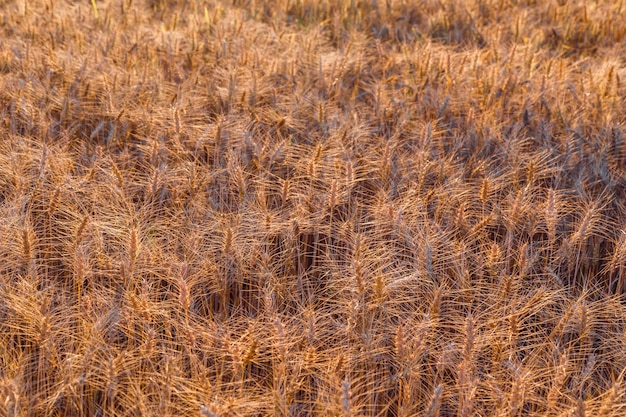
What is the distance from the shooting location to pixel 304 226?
6.19 ft

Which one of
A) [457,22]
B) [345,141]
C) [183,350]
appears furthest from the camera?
[457,22]

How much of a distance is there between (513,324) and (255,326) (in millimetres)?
606

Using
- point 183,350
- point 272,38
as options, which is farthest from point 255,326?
point 272,38

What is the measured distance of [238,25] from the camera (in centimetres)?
327

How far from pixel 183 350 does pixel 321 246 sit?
58 cm

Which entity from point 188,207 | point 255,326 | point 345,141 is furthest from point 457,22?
point 255,326

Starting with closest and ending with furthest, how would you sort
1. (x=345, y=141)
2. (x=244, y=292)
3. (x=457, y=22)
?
(x=244, y=292), (x=345, y=141), (x=457, y=22)

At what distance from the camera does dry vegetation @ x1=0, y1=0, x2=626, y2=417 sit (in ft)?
4.59

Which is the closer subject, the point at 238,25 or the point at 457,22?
the point at 238,25

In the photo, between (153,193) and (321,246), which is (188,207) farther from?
(321,246)

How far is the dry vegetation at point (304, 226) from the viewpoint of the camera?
4.59 ft

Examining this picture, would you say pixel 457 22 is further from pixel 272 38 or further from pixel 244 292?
pixel 244 292

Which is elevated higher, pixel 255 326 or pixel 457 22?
pixel 457 22

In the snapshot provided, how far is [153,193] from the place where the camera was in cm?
190
